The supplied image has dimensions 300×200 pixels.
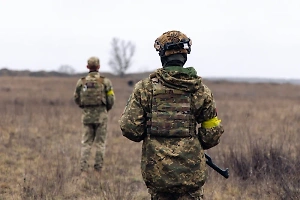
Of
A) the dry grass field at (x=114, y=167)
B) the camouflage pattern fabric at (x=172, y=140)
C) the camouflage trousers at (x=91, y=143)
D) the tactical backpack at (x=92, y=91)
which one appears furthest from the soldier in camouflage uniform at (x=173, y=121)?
the camouflage trousers at (x=91, y=143)

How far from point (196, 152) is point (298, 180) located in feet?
8.42

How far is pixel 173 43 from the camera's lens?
2.78m

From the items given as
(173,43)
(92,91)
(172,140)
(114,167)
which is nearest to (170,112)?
(172,140)

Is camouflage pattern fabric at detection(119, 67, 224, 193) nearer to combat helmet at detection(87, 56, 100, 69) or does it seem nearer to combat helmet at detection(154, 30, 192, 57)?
combat helmet at detection(154, 30, 192, 57)

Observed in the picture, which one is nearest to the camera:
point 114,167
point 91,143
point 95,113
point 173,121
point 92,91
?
point 173,121

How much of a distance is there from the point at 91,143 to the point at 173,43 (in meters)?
4.10

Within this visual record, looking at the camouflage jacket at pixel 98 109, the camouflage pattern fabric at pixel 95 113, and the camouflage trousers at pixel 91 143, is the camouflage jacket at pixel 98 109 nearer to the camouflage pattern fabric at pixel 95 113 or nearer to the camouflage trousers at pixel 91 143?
the camouflage pattern fabric at pixel 95 113

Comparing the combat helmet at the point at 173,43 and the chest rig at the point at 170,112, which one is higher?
the combat helmet at the point at 173,43

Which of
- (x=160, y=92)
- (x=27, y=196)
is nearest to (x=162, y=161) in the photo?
(x=160, y=92)

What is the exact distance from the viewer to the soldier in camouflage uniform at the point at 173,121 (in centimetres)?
274

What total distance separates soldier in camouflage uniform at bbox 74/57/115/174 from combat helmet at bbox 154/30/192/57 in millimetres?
→ 3487

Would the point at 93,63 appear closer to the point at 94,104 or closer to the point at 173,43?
the point at 94,104

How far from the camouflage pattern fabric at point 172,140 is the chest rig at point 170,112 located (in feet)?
0.12

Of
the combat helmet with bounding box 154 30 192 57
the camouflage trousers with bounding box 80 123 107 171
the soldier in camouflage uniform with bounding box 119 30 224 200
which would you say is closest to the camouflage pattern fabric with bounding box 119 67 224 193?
the soldier in camouflage uniform with bounding box 119 30 224 200
